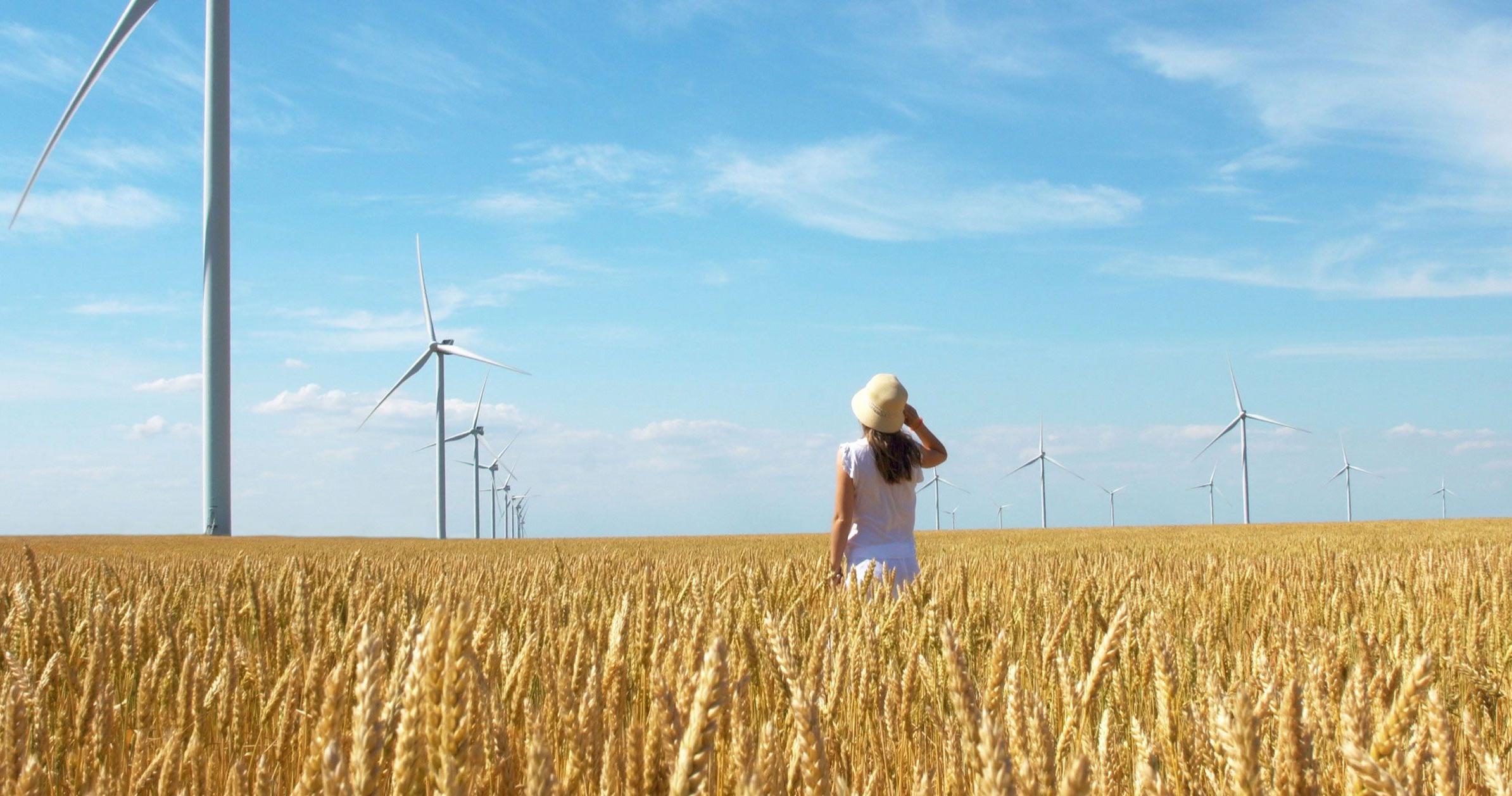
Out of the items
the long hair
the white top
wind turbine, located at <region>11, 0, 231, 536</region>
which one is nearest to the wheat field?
the white top

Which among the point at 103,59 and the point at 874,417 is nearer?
the point at 874,417

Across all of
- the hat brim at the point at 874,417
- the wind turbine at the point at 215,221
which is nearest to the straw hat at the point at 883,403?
the hat brim at the point at 874,417

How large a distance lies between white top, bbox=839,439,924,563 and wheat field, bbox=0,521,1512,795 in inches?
31.5

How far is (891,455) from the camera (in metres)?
7.32

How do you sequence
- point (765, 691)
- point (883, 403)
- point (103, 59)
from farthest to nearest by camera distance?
point (103, 59)
point (883, 403)
point (765, 691)

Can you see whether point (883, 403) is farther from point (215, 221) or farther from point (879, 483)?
point (215, 221)

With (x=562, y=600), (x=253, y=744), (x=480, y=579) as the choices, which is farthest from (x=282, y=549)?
(x=253, y=744)

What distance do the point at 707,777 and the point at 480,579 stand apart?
7.78m

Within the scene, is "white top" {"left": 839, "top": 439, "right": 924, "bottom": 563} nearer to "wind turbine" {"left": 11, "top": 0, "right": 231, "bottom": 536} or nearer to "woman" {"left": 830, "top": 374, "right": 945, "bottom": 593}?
"woman" {"left": 830, "top": 374, "right": 945, "bottom": 593}

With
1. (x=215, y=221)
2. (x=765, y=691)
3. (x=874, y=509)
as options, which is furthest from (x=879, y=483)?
(x=215, y=221)

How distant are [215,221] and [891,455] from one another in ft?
103

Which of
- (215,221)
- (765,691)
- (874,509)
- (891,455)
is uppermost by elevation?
(215,221)

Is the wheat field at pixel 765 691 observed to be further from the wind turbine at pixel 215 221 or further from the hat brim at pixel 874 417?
the wind turbine at pixel 215 221

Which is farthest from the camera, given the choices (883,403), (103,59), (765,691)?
(103,59)
